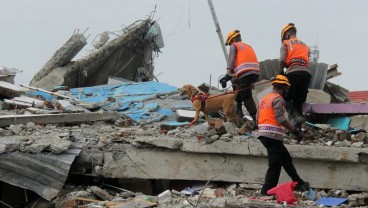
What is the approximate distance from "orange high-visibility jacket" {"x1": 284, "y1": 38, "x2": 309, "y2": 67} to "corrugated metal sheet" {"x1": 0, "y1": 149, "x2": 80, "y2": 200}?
3.50m

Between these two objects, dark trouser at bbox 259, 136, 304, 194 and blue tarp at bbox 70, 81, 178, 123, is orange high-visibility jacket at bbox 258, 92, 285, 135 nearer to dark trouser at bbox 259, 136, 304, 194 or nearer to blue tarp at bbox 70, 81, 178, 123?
dark trouser at bbox 259, 136, 304, 194

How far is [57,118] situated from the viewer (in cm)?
1041

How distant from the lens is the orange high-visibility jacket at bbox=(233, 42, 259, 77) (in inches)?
347

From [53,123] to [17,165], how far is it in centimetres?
250

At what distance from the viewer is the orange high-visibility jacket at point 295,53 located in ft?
28.5

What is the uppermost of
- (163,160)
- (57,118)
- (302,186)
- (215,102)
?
(215,102)

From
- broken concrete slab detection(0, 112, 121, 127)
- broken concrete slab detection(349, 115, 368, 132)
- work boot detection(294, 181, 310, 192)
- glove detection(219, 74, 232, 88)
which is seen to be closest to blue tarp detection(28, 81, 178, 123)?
broken concrete slab detection(0, 112, 121, 127)

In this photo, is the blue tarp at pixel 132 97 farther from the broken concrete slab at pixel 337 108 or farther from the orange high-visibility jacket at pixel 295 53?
the orange high-visibility jacket at pixel 295 53

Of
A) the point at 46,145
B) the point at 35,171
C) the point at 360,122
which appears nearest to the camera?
the point at 35,171

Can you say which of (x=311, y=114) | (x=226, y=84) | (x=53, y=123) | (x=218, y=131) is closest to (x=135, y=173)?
(x=218, y=131)

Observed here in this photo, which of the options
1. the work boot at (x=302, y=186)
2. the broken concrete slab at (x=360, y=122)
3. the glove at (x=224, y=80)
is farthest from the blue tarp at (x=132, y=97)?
the work boot at (x=302, y=186)

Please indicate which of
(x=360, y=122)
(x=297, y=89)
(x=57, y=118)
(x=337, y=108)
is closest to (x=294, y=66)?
(x=297, y=89)

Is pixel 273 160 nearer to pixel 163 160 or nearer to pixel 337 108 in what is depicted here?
pixel 163 160

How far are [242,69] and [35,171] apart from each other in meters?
3.31
